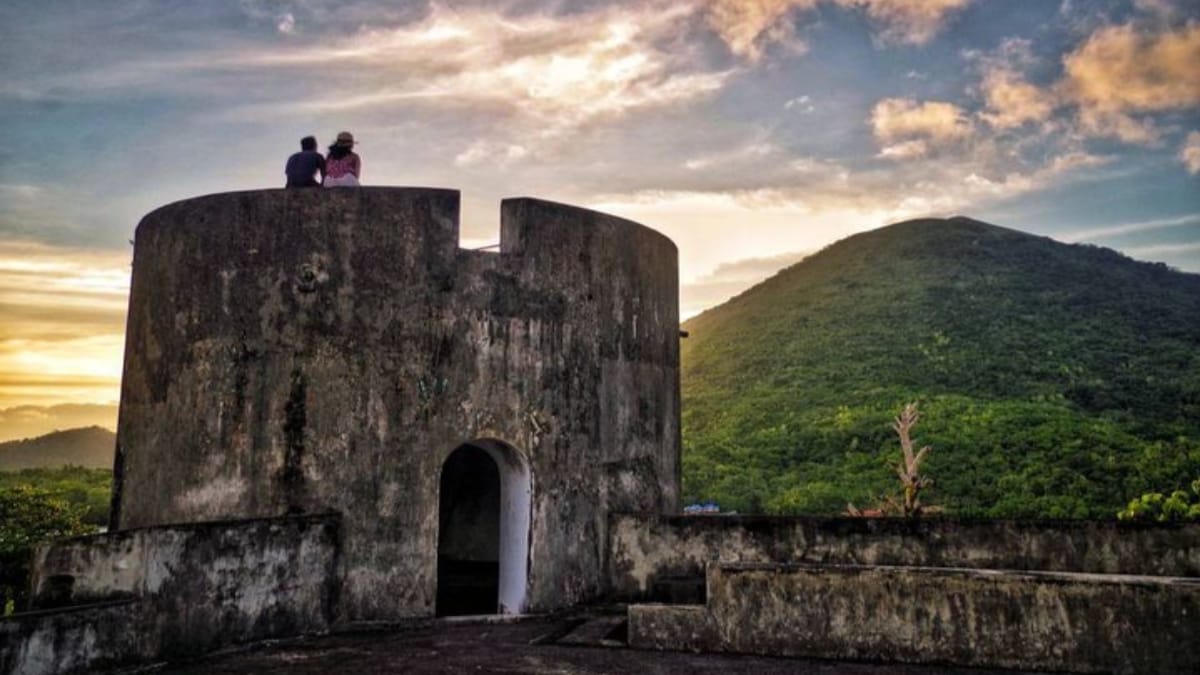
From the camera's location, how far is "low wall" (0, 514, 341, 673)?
16.8 feet

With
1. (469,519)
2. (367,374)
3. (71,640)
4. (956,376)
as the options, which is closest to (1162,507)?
(469,519)

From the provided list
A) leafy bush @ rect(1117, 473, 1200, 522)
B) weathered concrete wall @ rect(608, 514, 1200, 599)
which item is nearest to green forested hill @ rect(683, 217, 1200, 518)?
leafy bush @ rect(1117, 473, 1200, 522)

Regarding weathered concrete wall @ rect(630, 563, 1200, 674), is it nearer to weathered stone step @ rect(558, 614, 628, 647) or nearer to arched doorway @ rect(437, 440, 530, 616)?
weathered stone step @ rect(558, 614, 628, 647)

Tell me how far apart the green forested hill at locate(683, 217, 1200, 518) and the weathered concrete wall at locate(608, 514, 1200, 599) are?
54.5 feet

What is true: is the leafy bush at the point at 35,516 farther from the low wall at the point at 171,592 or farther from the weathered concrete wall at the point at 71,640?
the weathered concrete wall at the point at 71,640

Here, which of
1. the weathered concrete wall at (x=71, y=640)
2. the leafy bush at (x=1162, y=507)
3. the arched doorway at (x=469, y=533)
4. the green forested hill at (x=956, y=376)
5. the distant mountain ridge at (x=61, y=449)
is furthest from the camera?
the distant mountain ridge at (x=61, y=449)

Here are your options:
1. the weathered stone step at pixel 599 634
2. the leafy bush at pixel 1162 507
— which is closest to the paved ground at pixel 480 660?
the weathered stone step at pixel 599 634

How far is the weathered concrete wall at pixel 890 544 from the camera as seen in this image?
7.21 meters

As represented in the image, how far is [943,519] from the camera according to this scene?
24.9 ft

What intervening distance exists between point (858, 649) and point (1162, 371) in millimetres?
40283

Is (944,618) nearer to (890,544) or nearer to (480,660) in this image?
(890,544)

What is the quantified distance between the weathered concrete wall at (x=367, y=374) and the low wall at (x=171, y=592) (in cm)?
47

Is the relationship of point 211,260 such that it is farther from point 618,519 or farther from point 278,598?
point 618,519

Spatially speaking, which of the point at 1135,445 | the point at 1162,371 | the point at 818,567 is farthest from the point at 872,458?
the point at 818,567
